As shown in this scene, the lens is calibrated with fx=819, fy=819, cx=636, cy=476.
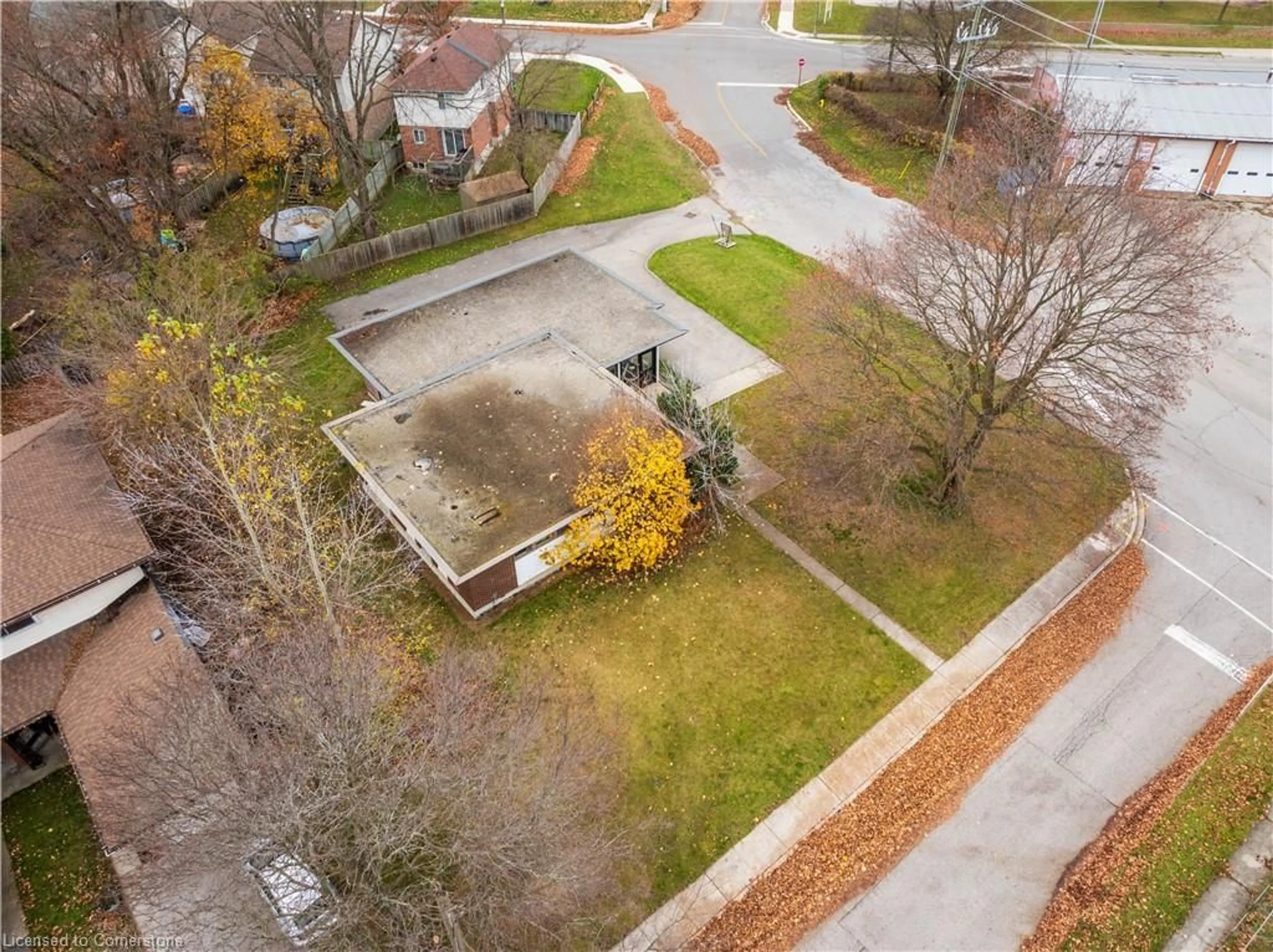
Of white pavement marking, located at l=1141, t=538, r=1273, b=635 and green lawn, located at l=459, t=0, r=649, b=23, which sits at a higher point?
green lawn, located at l=459, t=0, r=649, b=23

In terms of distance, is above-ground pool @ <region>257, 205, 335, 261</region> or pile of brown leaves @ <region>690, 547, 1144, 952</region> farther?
above-ground pool @ <region>257, 205, 335, 261</region>

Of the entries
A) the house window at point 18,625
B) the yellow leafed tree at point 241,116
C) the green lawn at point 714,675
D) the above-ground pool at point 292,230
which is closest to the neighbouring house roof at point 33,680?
the house window at point 18,625

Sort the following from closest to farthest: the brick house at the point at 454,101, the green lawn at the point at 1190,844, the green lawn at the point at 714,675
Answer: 1. the green lawn at the point at 1190,844
2. the green lawn at the point at 714,675
3. the brick house at the point at 454,101

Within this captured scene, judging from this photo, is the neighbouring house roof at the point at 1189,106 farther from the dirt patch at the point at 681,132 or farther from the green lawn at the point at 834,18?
the green lawn at the point at 834,18

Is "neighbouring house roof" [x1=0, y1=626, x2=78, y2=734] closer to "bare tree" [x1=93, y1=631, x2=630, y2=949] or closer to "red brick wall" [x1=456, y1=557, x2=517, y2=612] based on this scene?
"bare tree" [x1=93, y1=631, x2=630, y2=949]

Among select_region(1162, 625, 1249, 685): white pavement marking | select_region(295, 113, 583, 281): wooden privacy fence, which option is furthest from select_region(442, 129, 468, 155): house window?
select_region(1162, 625, 1249, 685): white pavement marking
